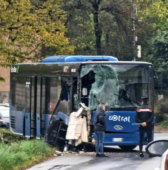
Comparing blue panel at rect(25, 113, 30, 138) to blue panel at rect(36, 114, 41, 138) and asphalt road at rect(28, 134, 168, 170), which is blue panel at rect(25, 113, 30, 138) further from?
asphalt road at rect(28, 134, 168, 170)

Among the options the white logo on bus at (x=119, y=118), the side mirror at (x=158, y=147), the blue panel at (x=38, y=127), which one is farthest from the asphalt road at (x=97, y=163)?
the side mirror at (x=158, y=147)

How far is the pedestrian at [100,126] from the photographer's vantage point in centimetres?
1579

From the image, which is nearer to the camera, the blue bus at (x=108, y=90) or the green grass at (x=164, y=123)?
the blue bus at (x=108, y=90)

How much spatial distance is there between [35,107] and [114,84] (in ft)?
12.4

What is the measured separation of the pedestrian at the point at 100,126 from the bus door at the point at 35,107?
11.1 feet

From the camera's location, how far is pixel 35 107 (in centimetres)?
1941

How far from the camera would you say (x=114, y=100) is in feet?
54.8

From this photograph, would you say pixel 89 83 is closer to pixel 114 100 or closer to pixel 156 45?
pixel 114 100

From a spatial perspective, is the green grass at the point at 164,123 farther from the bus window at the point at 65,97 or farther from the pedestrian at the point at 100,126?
the pedestrian at the point at 100,126

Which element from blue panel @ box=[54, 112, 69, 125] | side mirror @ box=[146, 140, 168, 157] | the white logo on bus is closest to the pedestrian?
the white logo on bus

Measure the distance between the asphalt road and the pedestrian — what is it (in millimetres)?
324

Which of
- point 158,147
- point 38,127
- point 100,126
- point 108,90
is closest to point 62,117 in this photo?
point 108,90

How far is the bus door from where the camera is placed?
62.2ft

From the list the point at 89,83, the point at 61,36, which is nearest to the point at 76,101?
the point at 89,83
